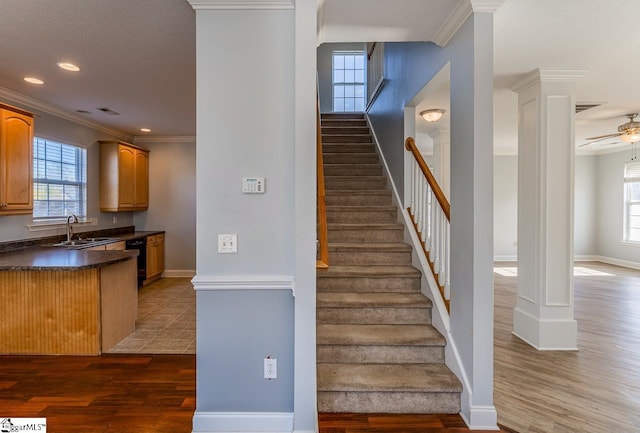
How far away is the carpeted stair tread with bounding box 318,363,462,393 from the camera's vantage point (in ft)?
7.14

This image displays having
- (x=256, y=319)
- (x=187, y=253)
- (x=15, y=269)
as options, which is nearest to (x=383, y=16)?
(x=256, y=319)

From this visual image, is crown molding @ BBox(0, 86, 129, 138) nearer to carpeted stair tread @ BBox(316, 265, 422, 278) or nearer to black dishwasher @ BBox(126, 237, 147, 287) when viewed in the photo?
black dishwasher @ BBox(126, 237, 147, 287)

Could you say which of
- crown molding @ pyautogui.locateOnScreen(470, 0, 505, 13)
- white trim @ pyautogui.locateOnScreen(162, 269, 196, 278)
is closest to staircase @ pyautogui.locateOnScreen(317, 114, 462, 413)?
crown molding @ pyautogui.locateOnScreen(470, 0, 505, 13)

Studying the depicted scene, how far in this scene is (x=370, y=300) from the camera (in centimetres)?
278

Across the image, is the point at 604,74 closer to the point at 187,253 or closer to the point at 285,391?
the point at 285,391

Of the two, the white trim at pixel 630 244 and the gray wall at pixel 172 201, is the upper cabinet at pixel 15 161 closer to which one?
the gray wall at pixel 172 201

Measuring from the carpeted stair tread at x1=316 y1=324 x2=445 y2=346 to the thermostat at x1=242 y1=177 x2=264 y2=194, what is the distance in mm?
1235

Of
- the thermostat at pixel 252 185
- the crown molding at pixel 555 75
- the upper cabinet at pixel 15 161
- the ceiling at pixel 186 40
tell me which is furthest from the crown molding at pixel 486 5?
the upper cabinet at pixel 15 161

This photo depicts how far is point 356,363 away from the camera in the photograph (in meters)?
2.44

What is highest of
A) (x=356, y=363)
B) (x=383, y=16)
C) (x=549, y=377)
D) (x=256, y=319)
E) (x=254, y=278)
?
(x=383, y=16)

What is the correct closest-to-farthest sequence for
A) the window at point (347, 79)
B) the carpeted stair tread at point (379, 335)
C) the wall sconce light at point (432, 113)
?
the carpeted stair tread at point (379, 335) < the wall sconce light at point (432, 113) < the window at point (347, 79)

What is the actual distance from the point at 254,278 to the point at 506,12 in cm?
236

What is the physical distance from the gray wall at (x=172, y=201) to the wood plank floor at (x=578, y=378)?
5.27 m

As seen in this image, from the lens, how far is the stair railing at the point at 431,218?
8.64ft
